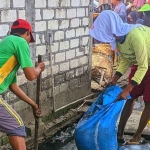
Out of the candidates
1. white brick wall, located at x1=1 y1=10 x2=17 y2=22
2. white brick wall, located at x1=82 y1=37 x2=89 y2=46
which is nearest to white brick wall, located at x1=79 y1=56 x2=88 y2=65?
white brick wall, located at x1=82 y1=37 x2=89 y2=46

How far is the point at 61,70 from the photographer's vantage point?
229 inches

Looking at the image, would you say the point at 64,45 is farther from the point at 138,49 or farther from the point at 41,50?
the point at 138,49

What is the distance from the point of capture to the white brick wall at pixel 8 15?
4328mm

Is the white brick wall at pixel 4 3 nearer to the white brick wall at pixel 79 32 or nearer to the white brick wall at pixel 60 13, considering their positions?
the white brick wall at pixel 60 13

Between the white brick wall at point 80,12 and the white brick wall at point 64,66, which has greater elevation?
the white brick wall at point 80,12

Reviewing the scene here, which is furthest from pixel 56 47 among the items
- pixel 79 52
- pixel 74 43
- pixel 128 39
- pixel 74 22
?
pixel 128 39

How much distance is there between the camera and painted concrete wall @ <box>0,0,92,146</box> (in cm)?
473

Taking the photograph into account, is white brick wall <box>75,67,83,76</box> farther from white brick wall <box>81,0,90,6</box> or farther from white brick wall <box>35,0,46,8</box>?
white brick wall <box>35,0,46,8</box>

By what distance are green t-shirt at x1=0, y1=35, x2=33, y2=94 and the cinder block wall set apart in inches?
50.2

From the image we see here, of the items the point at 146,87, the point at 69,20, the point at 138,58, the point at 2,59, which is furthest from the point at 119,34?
the point at 69,20

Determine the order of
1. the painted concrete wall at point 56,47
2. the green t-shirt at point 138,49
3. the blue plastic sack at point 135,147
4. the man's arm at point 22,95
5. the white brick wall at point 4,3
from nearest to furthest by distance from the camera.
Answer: the man's arm at point 22,95 < the green t-shirt at point 138,49 < the white brick wall at point 4,3 < the blue plastic sack at point 135,147 < the painted concrete wall at point 56,47

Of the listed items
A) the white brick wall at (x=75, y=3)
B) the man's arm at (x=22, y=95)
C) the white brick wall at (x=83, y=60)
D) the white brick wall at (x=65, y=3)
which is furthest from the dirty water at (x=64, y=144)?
the white brick wall at (x=75, y=3)

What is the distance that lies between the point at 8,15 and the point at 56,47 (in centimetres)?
135

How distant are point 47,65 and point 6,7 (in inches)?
54.3
